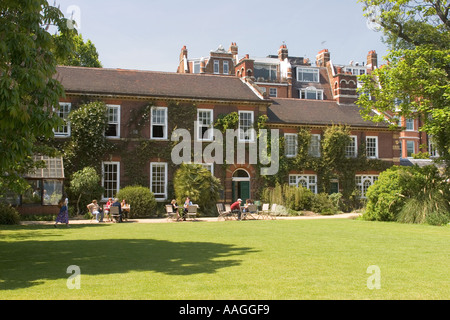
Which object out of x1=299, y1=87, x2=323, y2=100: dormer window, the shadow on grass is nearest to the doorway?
the shadow on grass

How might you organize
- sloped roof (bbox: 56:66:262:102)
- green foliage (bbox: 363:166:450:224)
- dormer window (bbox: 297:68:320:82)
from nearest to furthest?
1. green foliage (bbox: 363:166:450:224)
2. sloped roof (bbox: 56:66:262:102)
3. dormer window (bbox: 297:68:320:82)

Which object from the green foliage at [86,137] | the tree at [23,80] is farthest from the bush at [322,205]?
the tree at [23,80]

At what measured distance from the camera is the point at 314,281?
303 inches

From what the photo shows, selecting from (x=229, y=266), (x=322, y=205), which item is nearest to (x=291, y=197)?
(x=322, y=205)

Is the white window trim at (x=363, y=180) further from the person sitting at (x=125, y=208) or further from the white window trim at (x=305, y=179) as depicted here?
the person sitting at (x=125, y=208)

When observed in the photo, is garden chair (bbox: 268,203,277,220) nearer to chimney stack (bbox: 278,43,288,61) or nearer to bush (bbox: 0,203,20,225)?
bush (bbox: 0,203,20,225)

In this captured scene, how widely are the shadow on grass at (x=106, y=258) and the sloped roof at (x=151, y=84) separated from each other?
55.8ft

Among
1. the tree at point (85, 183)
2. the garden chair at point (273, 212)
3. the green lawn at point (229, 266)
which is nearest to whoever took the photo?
the green lawn at point (229, 266)

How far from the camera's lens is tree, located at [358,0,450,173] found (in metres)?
21.5

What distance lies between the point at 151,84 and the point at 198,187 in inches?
331

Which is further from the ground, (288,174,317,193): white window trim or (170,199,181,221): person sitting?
(288,174,317,193): white window trim

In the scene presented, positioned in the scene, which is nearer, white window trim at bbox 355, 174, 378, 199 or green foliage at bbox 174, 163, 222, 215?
green foliage at bbox 174, 163, 222, 215

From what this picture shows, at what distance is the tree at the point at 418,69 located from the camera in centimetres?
2147

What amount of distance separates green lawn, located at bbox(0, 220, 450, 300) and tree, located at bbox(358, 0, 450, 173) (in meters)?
8.48
